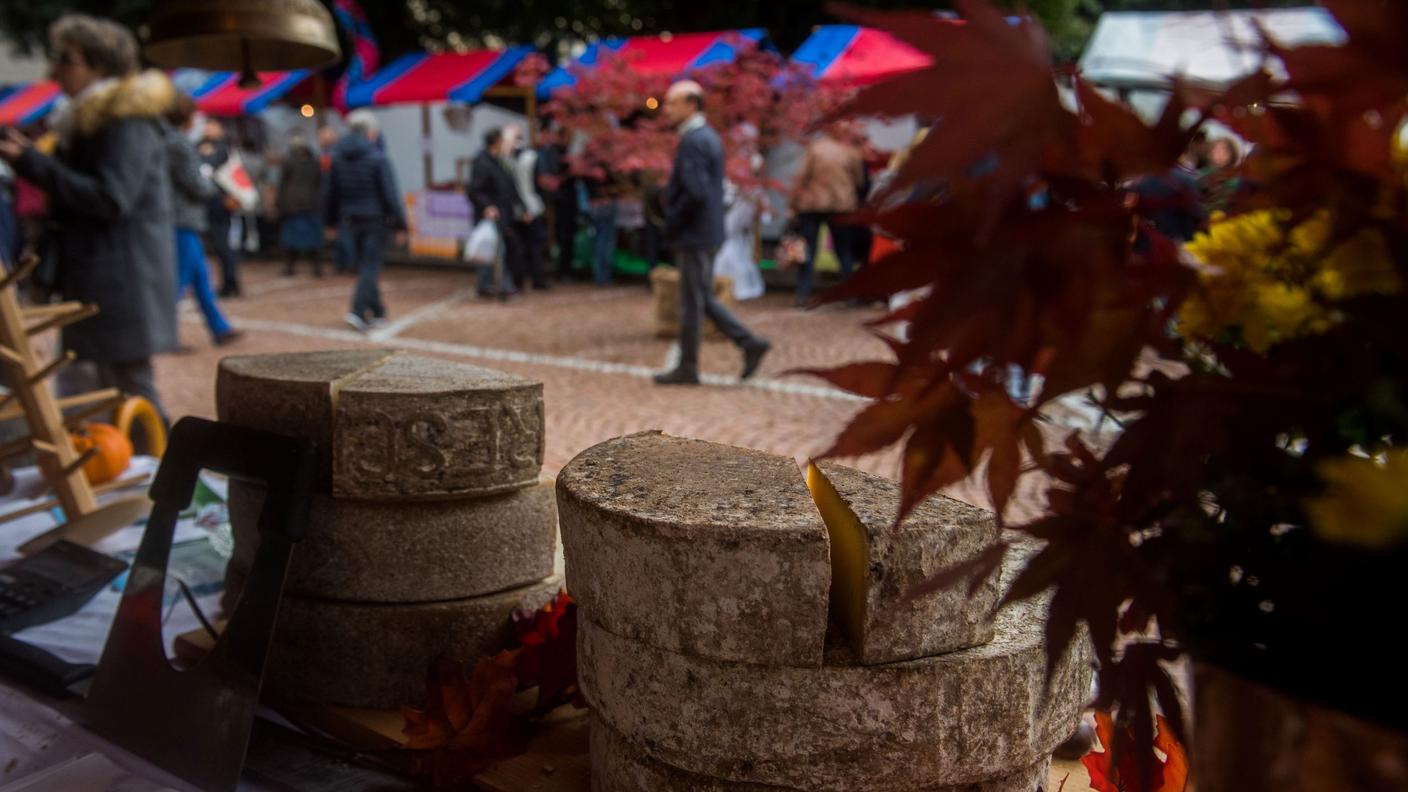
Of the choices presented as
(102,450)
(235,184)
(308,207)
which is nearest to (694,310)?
(102,450)

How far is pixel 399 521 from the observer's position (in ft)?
7.88

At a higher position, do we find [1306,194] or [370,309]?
[1306,194]

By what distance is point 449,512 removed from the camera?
7.94 feet

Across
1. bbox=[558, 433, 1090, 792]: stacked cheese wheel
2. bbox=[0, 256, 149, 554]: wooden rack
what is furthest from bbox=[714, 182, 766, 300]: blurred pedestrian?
bbox=[558, 433, 1090, 792]: stacked cheese wheel

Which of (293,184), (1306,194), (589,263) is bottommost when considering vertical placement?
(589,263)

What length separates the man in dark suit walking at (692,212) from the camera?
7320mm

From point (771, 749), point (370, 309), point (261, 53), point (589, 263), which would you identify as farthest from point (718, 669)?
point (589, 263)

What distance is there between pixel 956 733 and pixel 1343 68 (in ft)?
3.84

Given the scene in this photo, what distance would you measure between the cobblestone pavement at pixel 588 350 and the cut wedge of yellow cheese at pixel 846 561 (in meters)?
1.57

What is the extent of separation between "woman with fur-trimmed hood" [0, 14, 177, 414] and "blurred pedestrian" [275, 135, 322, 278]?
1037 centimetres

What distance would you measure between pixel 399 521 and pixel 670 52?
1155cm

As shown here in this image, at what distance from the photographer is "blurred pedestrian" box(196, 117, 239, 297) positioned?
1216 cm

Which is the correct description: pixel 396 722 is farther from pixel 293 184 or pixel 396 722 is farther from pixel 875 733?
pixel 293 184

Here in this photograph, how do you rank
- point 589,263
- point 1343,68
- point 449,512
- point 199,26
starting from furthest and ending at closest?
point 589,263 → point 199,26 → point 449,512 → point 1343,68
